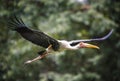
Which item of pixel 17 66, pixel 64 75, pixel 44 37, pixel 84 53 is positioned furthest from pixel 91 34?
pixel 44 37

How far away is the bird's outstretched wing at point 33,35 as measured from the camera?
4453mm

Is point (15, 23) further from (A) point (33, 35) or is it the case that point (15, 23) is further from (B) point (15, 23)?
(A) point (33, 35)

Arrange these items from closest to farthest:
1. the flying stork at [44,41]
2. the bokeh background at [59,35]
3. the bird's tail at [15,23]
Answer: the flying stork at [44,41], the bird's tail at [15,23], the bokeh background at [59,35]

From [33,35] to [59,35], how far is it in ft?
20.2

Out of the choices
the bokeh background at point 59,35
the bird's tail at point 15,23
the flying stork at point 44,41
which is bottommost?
the flying stork at point 44,41

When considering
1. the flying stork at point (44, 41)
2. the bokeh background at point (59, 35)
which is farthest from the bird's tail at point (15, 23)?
the bokeh background at point (59, 35)

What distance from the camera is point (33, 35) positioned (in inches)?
178

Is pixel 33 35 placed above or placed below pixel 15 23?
below

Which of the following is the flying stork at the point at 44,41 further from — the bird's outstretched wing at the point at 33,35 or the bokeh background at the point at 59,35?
the bokeh background at the point at 59,35

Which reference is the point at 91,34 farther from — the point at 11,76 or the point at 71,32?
the point at 11,76

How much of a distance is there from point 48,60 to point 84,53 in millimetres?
936

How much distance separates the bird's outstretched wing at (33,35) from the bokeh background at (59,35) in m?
5.80

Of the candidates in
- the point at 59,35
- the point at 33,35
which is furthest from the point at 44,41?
the point at 59,35

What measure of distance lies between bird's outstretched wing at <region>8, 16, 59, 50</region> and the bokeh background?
5.80 meters
